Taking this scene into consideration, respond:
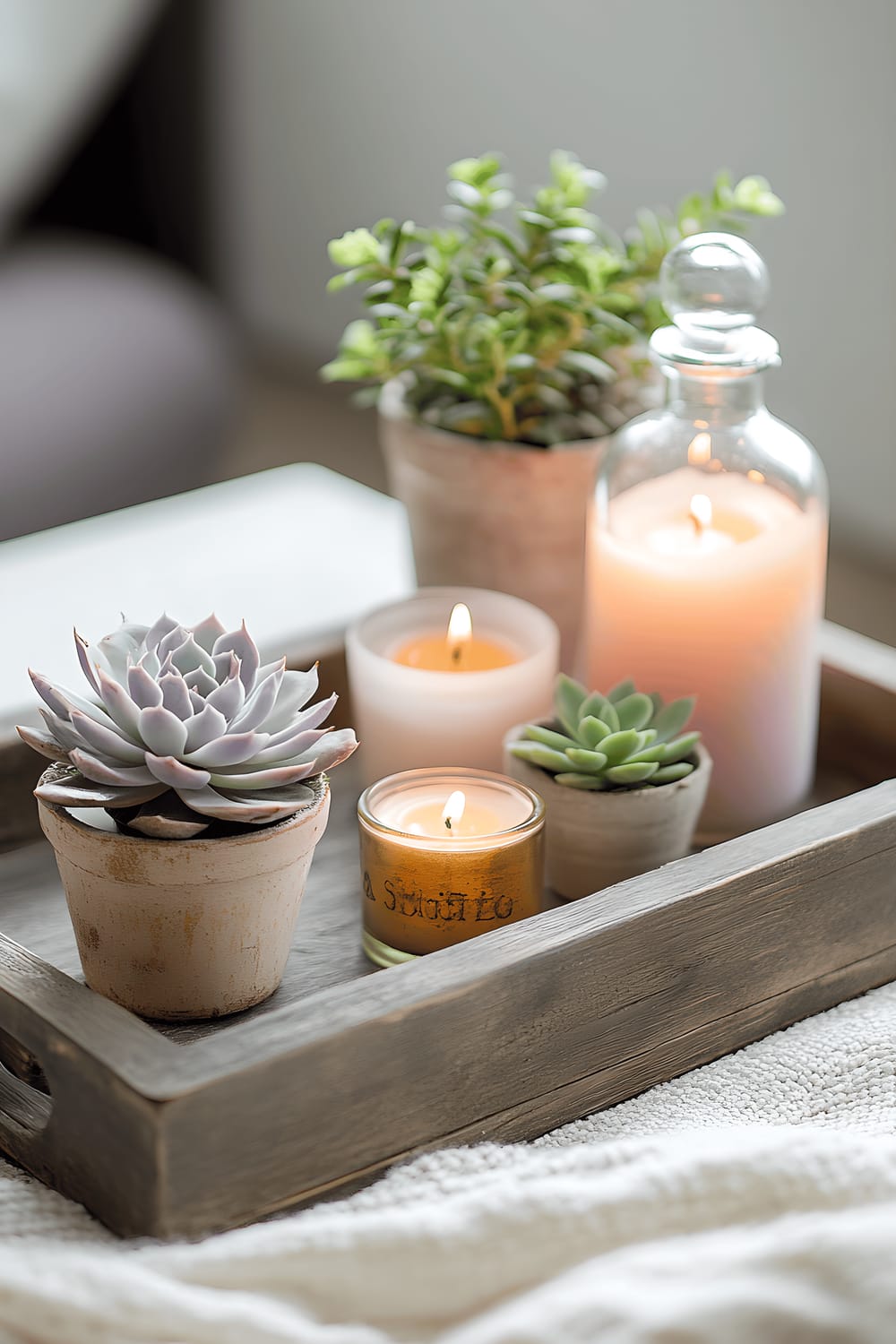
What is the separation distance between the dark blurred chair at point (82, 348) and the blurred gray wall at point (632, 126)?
1.60ft

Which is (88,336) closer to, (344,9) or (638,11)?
(638,11)

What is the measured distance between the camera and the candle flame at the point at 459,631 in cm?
73

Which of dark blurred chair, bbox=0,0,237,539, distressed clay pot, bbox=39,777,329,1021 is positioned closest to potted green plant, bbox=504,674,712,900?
distressed clay pot, bbox=39,777,329,1021

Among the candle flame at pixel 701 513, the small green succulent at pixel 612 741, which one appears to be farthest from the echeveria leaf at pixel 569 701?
the candle flame at pixel 701 513

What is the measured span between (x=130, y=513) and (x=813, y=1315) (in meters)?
0.83

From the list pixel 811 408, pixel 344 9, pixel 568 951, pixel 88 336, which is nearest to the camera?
pixel 568 951

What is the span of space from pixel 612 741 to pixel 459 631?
13 centimetres

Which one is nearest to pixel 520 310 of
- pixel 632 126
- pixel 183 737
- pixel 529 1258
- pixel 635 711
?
pixel 635 711

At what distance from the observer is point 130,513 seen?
3.74 ft

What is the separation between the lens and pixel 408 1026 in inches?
19.7

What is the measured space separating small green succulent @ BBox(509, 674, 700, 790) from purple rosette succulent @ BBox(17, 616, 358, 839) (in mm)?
115

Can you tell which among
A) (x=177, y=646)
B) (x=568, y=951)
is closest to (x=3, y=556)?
(x=177, y=646)

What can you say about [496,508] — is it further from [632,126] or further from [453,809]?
[632,126]

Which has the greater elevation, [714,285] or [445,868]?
[714,285]
